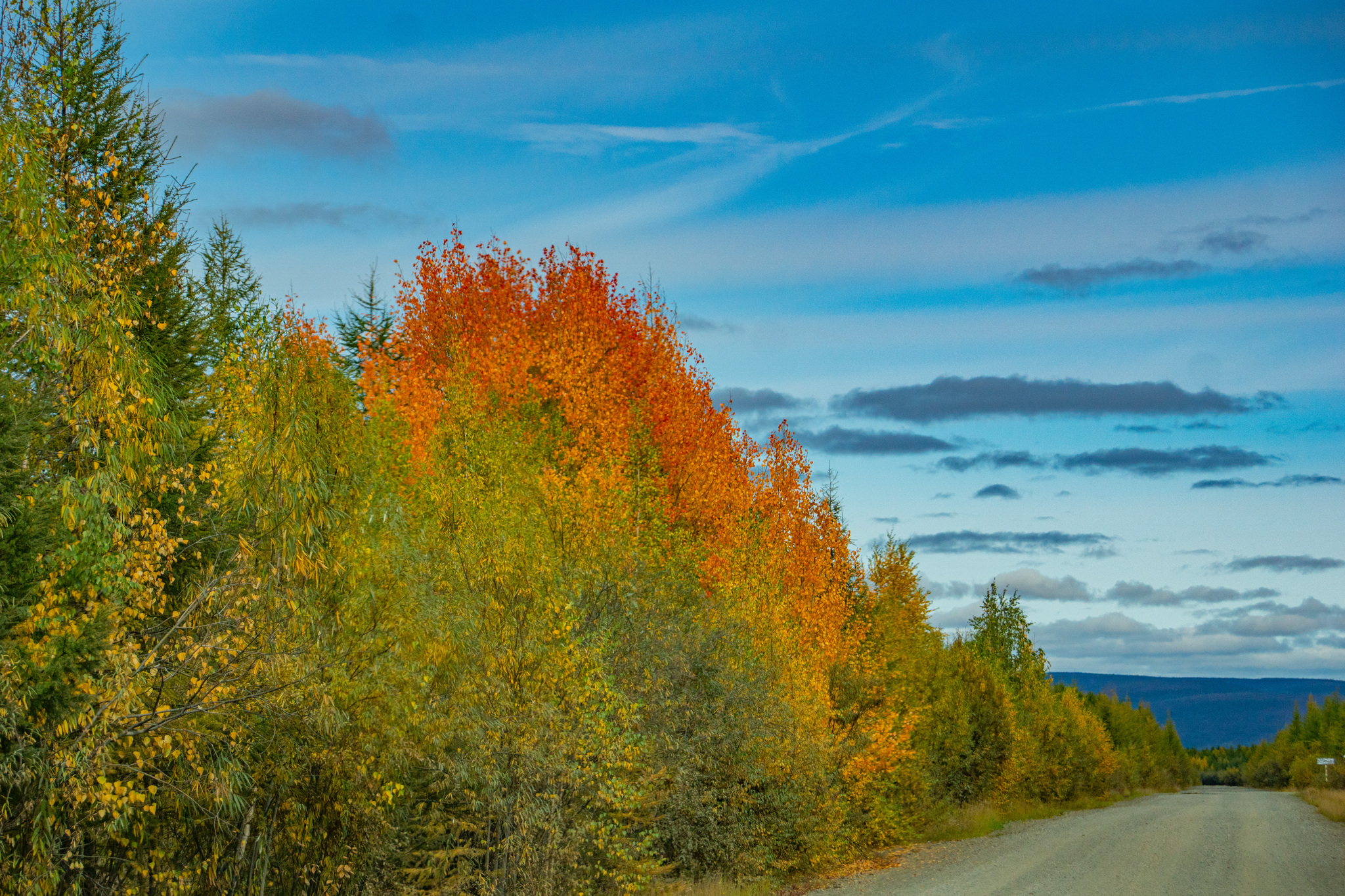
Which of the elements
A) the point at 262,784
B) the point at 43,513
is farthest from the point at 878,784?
→ the point at 43,513

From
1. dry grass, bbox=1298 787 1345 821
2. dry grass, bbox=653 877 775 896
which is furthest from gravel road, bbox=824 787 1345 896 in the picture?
dry grass, bbox=1298 787 1345 821

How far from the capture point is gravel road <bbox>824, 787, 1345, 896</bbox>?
2356 cm

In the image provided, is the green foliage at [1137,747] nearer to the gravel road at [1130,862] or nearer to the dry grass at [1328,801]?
the dry grass at [1328,801]

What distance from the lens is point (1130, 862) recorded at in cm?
2944

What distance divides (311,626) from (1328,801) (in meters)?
68.0

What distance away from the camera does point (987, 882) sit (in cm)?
2428

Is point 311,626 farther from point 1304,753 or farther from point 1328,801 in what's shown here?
point 1304,753

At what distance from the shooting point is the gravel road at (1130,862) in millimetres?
23562

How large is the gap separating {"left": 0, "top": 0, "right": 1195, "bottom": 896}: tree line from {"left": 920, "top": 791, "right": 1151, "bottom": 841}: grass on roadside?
348 inches

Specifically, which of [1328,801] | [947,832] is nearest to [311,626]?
[947,832]

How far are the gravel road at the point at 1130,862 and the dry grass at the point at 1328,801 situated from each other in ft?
11.2

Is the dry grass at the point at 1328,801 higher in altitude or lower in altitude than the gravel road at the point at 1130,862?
lower

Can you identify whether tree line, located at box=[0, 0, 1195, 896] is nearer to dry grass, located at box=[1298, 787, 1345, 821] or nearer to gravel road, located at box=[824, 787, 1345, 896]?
gravel road, located at box=[824, 787, 1345, 896]

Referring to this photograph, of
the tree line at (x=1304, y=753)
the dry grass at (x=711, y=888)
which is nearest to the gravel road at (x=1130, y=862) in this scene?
the dry grass at (x=711, y=888)
